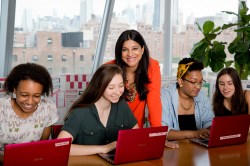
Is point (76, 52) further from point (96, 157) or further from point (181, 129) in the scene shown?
point (96, 157)

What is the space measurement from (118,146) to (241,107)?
1584 millimetres

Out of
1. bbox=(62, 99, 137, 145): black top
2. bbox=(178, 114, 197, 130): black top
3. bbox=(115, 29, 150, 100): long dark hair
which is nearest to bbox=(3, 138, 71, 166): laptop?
bbox=(62, 99, 137, 145): black top

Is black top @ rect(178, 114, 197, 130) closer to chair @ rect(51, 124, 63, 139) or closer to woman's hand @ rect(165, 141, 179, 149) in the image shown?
woman's hand @ rect(165, 141, 179, 149)

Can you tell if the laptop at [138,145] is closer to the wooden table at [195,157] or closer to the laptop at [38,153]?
the wooden table at [195,157]

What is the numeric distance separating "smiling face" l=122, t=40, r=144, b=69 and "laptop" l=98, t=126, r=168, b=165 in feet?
2.58

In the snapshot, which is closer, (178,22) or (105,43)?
(105,43)

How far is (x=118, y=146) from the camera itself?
1.83 m

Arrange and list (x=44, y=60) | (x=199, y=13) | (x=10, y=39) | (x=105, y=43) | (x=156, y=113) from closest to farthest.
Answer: (x=156, y=113), (x=10, y=39), (x=44, y=60), (x=105, y=43), (x=199, y=13)

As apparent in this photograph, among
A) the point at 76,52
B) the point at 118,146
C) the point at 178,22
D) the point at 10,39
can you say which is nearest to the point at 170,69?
the point at 178,22

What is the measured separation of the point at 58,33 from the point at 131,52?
2.47 meters

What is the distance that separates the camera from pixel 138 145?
1899 millimetres

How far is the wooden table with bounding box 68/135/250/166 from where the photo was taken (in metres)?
1.94

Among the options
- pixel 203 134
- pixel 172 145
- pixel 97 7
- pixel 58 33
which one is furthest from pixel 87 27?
pixel 172 145

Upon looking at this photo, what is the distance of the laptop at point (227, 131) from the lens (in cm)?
220
